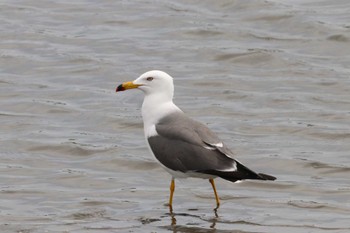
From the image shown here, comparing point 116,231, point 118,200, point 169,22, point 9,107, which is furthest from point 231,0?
point 116,231

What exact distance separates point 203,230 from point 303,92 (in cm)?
584

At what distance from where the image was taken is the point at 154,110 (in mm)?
9945

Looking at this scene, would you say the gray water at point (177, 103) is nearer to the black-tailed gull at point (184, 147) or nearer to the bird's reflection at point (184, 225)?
the bird's reflection at point (184, 225)

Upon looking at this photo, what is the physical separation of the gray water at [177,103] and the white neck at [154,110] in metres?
0.77

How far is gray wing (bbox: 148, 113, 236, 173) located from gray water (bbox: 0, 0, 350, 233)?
0.50 m

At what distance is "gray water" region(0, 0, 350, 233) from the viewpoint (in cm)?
974

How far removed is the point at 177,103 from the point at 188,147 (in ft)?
15.5

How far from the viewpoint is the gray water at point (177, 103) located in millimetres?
9742

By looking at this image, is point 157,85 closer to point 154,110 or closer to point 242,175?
point 154,110

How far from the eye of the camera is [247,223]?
30.0 ft

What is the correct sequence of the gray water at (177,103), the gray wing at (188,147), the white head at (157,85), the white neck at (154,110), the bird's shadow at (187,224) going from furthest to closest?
the white head at (157,85) → the white neck at (154,110) → the gray water at (177,103) → the gray wing at (188,147) → the bird's shadow at (187,224)

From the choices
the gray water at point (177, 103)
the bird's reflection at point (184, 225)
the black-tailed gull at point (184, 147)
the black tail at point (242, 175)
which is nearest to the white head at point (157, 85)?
the black-tailed gull at point (184, 147)

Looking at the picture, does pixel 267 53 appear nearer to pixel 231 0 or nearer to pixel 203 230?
pixel 231 0

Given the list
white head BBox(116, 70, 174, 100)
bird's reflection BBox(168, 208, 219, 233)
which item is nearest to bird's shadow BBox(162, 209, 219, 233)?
bird's reflection BBox(168, 208, 219, 233)
